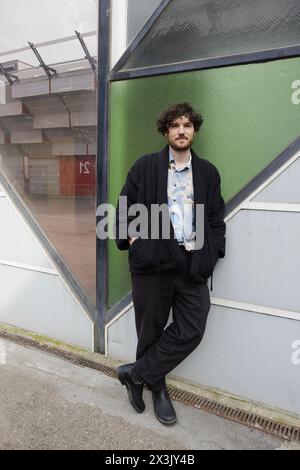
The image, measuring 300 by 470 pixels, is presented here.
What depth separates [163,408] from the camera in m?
2.43

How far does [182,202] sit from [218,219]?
0.26 metres

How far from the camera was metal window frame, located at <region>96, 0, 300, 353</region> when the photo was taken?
91.7 inches

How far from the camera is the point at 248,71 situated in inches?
94.0

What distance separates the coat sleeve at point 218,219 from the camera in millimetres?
2398

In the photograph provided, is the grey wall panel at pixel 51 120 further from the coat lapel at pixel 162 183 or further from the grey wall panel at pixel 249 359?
the grey wall panel at pixel 249 359

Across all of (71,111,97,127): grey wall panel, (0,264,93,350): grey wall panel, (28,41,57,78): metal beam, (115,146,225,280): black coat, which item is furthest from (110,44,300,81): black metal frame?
(0,264,93,350): grey wall panel

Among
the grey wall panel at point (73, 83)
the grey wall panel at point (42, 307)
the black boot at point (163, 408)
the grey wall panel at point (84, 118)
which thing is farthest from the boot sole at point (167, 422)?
the grey wall panel at point (73, 83)

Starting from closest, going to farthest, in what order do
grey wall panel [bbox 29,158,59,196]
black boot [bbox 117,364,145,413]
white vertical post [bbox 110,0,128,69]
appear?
black boot [bbox 117,364,145,413]
white vertical post [bbox 110,0,128,69]
grey wall panel [bbox 29,158,59,196]

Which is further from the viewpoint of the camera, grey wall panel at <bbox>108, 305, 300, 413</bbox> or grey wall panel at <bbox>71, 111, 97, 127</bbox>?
grey wall panel at <bbox>71, 111, 97, 127</bbox>

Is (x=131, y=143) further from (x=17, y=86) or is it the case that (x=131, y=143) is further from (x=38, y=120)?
(x=17, y=86)

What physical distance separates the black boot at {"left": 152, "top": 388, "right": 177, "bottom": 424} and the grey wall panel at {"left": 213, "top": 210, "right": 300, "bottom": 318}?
2.51 ft

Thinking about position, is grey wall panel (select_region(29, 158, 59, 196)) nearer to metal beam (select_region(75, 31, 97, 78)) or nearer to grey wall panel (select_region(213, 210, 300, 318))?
metal beam (select_region(75, 31, 97, 78))

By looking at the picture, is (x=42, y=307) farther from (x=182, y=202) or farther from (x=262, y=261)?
(x=262, y=261)

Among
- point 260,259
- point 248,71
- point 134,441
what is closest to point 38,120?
point 248,71
